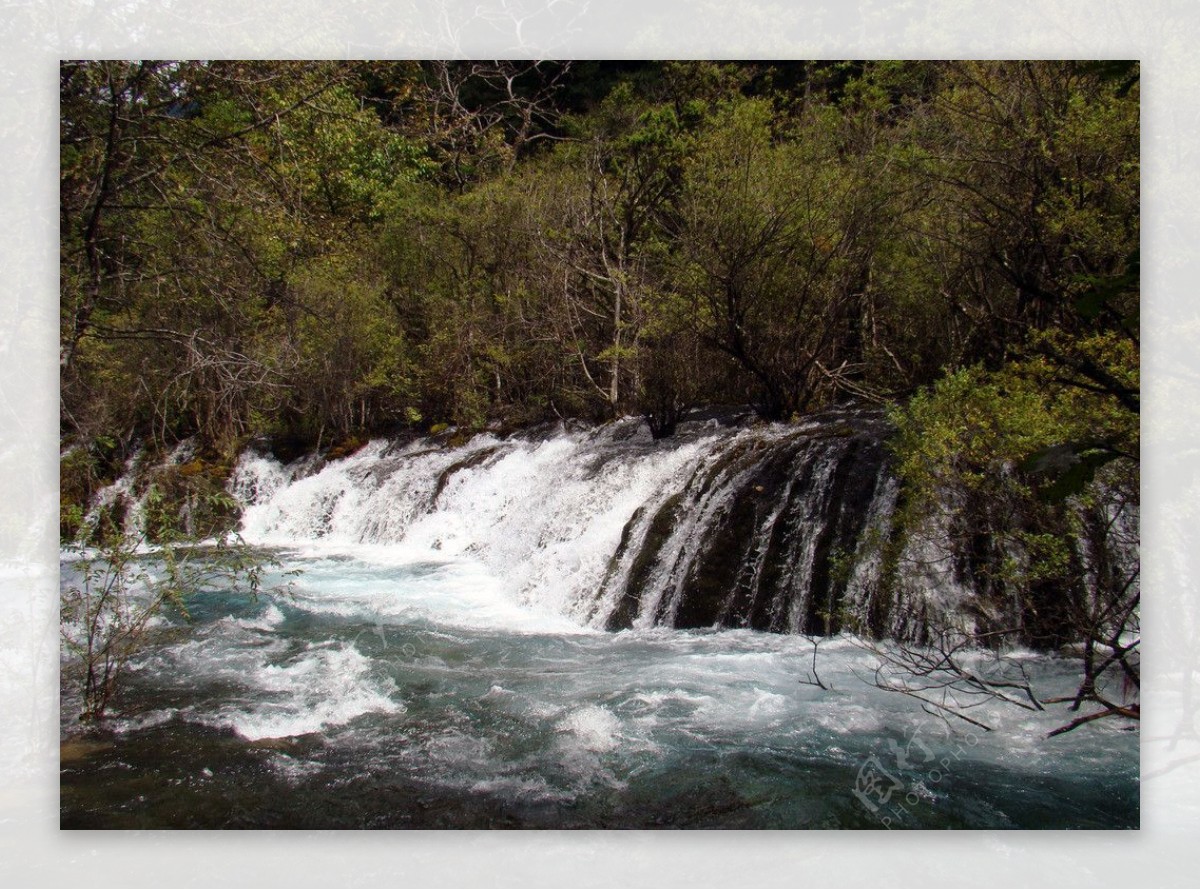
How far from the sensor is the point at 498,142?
6449 millimetres

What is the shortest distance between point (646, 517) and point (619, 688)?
1776mm

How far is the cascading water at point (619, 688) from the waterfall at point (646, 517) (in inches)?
0.7

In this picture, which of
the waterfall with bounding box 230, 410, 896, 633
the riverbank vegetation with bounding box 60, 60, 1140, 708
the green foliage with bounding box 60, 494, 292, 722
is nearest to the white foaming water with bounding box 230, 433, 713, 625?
the waterfall with bounding box 230, 410, 896, 633

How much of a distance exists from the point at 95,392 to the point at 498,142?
3.41 m

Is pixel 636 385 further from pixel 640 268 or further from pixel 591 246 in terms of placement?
pixel 591 246

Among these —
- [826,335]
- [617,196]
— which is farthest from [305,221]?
[617,196]

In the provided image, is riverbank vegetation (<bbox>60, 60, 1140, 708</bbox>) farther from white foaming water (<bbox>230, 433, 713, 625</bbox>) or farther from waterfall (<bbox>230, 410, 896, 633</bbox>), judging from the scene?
white foaming water (<bbox>230, 433, 713, 625</bbox>)

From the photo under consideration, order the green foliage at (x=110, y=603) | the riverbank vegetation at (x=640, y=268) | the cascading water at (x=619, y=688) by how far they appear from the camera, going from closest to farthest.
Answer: the cascading water at (x=619, y=688) < the riverbank vegetation at (x=640, y=268) < the green foliage at (x=110, y=603)

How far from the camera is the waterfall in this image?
14.7ft

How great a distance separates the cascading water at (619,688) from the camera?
290 cm

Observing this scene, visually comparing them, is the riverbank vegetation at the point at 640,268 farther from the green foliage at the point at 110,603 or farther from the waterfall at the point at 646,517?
the waterfall at the point at 646,517

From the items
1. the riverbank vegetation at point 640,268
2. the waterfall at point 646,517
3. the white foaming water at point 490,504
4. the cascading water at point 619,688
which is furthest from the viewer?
the white foaming water at point 490,504

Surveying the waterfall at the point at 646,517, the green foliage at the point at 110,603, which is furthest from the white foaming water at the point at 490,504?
the green foliage at the point at 110,603

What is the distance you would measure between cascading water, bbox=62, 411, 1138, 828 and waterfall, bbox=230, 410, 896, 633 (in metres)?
0.02
